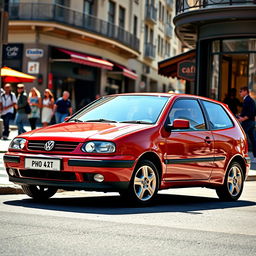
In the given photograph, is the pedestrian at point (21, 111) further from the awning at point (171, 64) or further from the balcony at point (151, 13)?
the balcony at point (151, 13)

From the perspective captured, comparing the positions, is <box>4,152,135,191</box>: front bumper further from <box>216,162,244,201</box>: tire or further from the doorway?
the doorway

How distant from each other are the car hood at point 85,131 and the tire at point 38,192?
77 centimetres

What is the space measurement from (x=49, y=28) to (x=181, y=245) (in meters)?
30.9

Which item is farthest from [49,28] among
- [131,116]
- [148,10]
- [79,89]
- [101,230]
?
[101,230]

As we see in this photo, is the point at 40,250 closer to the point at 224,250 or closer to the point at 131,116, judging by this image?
the point at 224,250

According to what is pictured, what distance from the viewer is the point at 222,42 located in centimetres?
2145

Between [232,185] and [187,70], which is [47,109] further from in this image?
[232,185]

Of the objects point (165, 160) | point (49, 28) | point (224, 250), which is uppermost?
point (49, 28)

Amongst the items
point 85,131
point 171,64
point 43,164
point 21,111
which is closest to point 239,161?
point 85,131

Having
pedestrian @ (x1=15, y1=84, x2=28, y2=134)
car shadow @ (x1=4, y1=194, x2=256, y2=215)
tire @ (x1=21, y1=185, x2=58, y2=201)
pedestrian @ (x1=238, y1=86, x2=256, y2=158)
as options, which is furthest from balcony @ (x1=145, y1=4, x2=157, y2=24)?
tire @ (x1=21, y1=185, x2=58, y2=201)

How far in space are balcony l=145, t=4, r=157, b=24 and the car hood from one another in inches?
1711

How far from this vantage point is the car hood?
8.44 meters

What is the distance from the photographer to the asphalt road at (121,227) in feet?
18.7

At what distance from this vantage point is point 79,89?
40.0 m
